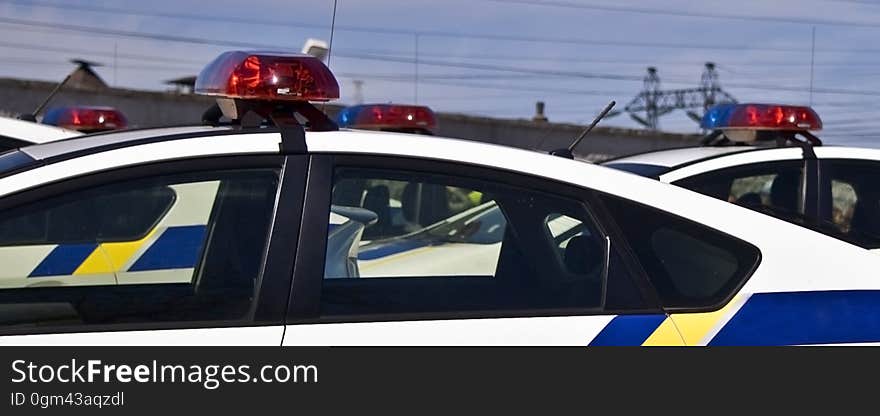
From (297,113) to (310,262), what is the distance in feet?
1.70

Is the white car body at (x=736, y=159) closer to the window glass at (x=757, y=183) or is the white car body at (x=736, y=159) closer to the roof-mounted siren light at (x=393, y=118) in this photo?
the window glass at (x=757, y=183)

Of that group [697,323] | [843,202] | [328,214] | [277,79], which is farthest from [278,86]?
[843,202]

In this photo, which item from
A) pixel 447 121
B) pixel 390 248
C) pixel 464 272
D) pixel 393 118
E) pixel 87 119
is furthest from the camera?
pixel 447 121

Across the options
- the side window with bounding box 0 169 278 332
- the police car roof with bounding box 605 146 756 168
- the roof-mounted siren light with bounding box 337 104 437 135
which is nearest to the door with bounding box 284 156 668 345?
the side window with bounding box 0 169 278 332

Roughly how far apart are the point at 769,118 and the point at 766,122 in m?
0.03

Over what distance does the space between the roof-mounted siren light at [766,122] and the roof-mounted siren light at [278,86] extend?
395cm

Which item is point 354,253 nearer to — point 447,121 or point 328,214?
point 328,214

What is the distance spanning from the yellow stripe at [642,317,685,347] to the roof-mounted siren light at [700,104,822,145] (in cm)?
392

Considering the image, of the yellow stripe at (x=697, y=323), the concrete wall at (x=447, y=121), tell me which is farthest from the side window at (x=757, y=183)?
the concrete wall at (x=447, y=121)

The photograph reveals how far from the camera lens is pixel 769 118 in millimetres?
6492

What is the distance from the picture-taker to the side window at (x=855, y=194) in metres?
6.05

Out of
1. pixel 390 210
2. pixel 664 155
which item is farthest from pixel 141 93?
pixel 390 210
